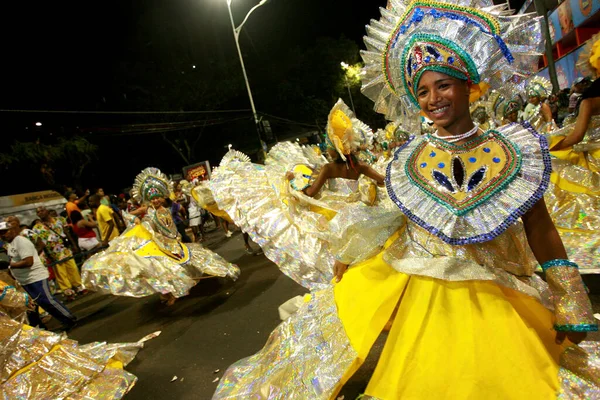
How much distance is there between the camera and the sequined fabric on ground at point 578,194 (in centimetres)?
344

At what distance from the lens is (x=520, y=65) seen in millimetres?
1721

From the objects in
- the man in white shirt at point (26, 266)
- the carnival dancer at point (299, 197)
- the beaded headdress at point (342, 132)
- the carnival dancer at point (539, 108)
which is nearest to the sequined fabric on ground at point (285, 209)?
the carnival dancer at point (299, 197)

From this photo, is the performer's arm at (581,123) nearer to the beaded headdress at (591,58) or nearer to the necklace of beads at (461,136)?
the beaded headdress at (591,58)

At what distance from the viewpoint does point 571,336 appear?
1.34m

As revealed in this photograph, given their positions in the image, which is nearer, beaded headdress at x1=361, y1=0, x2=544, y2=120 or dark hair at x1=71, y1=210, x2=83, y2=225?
beaded headdress at x1=361, y1=0, x2=544, y2=120

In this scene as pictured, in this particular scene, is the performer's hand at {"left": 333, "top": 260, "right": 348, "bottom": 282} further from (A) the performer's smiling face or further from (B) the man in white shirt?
(B) the man in white shirt

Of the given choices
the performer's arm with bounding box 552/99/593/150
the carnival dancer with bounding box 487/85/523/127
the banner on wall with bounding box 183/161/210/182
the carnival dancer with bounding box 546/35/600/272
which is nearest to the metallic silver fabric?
the carnival dancer with bounding box 546/35/600/272

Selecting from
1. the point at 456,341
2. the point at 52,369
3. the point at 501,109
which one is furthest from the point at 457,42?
the point at 501,109

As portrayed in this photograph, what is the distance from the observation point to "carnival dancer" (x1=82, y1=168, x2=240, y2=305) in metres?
5.19

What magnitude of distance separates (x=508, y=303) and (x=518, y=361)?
0.21 m

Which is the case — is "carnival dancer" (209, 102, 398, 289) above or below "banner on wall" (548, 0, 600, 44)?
below

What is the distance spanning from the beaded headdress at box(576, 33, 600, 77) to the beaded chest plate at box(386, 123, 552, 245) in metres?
2.58

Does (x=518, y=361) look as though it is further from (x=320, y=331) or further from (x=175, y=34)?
(x=175, y=34)

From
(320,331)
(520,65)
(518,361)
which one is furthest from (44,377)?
(520,65)
